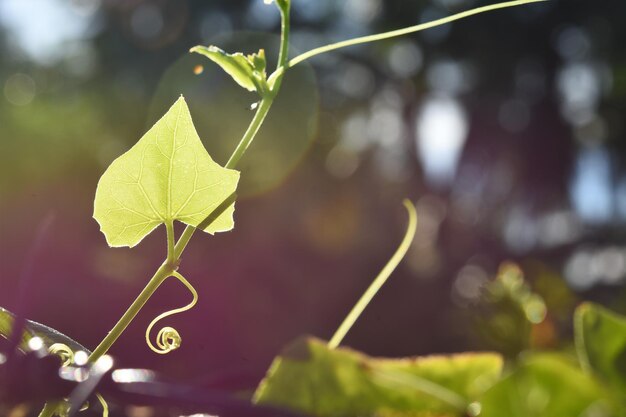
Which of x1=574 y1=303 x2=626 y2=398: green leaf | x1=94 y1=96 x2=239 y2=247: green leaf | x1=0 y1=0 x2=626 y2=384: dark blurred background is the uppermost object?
x1=94 y1=96 x2=239 y2=247: green leaf

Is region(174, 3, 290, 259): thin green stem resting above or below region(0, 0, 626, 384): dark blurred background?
above

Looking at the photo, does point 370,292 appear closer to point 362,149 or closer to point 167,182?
point 167,182

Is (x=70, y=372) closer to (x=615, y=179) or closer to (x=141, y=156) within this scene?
(x=141, y=156)

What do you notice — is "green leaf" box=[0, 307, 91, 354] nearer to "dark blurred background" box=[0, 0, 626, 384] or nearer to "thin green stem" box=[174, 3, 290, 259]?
"thin green stem" box=[174, 3, 290, 259]

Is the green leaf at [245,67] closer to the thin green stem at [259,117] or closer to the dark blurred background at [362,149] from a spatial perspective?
the thin green stem at [259,117]

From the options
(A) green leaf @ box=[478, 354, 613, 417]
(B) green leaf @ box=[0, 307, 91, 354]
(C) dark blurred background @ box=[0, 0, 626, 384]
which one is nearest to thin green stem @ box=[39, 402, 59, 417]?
(B) green leaf @ box=[0, 307, 91, 354]

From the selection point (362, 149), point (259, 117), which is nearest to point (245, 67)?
point (259, 117)

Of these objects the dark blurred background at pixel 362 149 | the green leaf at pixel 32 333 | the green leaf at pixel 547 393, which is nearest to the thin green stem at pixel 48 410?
the green leaf at pixel 32 333
